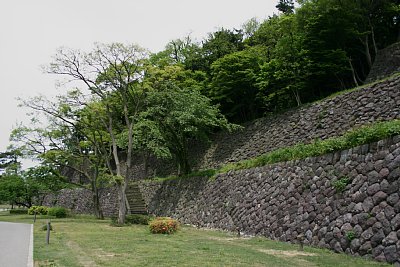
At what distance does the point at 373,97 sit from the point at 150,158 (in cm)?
Answer: 2399

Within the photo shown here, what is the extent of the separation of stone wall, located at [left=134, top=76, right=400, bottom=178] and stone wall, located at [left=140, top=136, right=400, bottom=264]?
4.29m

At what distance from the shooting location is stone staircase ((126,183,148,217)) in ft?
87.5

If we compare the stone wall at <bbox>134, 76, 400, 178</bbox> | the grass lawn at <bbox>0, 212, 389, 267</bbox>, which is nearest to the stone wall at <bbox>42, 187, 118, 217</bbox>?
the stone wall at <bbox>134, 76, 400, 178</bbox>

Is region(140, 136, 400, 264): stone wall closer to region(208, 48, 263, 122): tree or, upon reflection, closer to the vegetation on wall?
the vegetation on wall

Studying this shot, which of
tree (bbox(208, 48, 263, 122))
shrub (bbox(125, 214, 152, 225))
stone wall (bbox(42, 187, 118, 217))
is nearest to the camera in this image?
shrub (bbox(125, 214, 152, 225))

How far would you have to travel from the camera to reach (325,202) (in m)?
10.1

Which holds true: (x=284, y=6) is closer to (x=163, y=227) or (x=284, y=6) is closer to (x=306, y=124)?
(x=306, y=124)

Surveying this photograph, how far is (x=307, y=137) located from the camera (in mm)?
17969

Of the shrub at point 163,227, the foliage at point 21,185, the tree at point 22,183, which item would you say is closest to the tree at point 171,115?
the shrub at point 163,227

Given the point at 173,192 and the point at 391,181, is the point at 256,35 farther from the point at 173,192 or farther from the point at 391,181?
the point at 391,181

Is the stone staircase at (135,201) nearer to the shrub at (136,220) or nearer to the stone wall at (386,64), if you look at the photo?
the shrub at (136,220)

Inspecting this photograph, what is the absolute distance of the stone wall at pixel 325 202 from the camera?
26.2 ft

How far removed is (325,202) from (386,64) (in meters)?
10.9

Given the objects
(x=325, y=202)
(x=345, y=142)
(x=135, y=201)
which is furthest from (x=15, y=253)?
(x=135, y=201)
